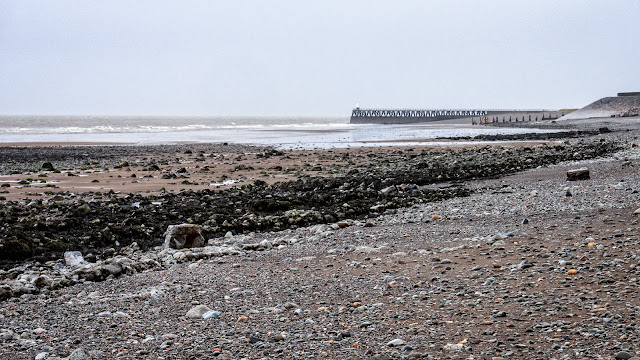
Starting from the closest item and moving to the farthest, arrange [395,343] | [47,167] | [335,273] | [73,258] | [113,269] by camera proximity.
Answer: [395,343] < [335,273] < [113,269] < [73,258] < [47,167]

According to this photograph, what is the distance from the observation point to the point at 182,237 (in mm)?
10281

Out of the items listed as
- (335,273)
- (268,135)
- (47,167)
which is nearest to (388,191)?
(335,273)

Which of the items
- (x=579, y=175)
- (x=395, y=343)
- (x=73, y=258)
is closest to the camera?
(x=395, y=343)

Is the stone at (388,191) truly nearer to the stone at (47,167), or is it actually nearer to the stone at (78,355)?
the stone at (78,355)

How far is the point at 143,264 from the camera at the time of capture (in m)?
9.04

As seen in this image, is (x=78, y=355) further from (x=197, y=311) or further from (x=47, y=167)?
(x=47, y=167)

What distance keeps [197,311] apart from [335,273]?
1.93 meters

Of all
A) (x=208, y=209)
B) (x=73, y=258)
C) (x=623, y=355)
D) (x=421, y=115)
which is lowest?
(x=73, y=258)

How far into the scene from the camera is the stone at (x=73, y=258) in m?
9.49

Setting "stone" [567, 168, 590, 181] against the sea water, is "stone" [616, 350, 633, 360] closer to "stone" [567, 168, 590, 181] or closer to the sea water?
"stone" [567, 168, 590, 181]

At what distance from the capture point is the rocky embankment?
431 inches

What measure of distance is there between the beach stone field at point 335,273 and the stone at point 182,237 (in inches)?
0.9

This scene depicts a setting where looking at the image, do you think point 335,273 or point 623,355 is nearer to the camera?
point 623,355

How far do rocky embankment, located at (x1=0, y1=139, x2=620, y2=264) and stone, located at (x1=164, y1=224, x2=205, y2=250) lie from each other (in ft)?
2.71
